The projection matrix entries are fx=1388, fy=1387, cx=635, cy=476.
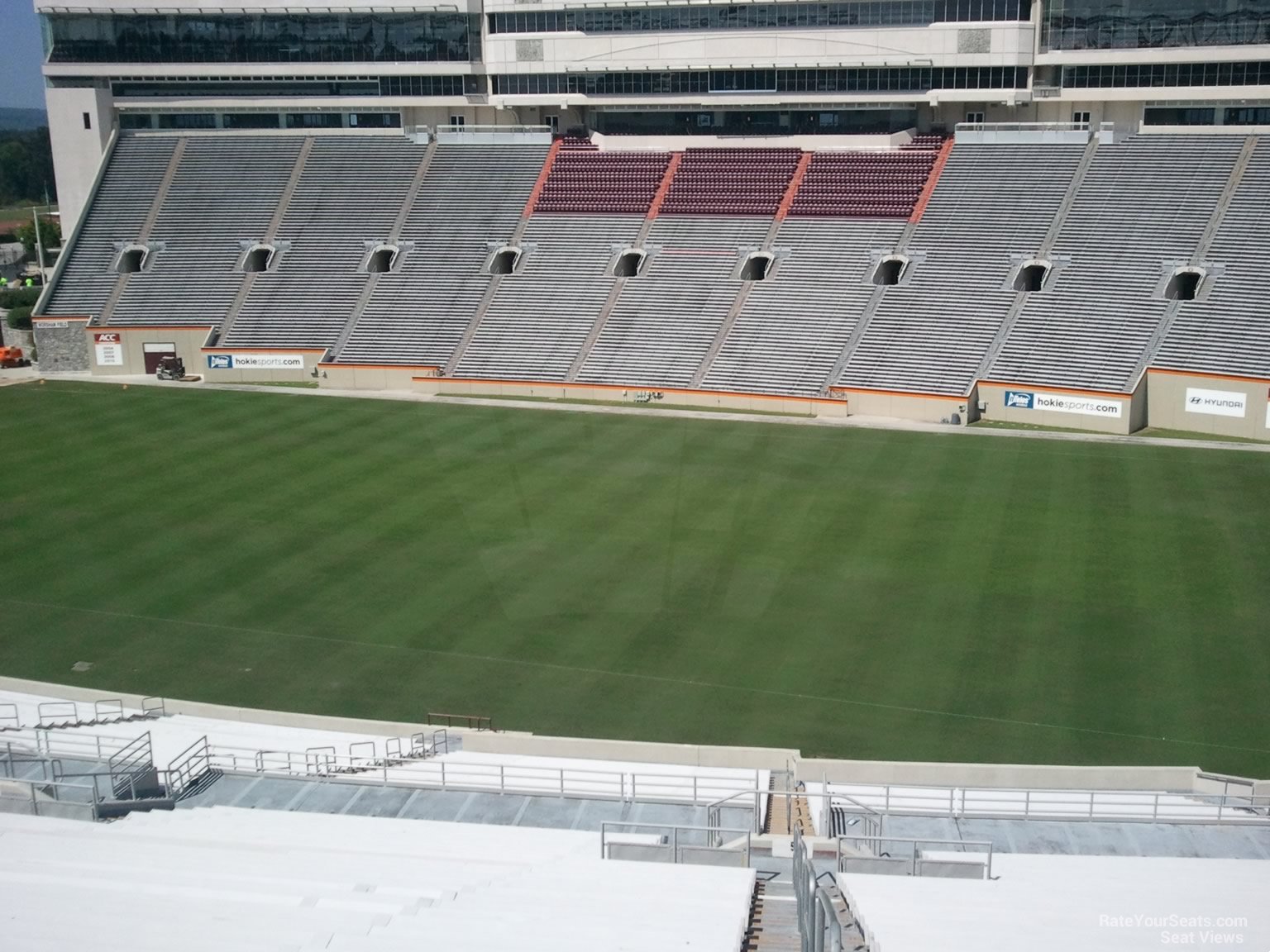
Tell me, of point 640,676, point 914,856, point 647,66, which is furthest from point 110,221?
point 914,856

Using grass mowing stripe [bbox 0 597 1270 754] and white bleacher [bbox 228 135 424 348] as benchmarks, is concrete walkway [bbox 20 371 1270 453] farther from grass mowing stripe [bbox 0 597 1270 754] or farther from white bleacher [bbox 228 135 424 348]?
grass mowing stripe [bbox 0 597 1270 754]

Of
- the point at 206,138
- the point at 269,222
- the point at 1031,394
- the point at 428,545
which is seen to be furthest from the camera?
the point at 206,138

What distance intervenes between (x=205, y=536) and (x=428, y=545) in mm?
5758

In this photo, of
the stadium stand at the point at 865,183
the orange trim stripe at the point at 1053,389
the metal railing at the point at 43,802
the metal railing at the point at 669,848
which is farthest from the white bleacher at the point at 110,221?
the metal railing at the point at 669,848

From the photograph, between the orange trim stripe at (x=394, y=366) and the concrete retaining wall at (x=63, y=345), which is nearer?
the orange trim stripe at (x=394, y=366)

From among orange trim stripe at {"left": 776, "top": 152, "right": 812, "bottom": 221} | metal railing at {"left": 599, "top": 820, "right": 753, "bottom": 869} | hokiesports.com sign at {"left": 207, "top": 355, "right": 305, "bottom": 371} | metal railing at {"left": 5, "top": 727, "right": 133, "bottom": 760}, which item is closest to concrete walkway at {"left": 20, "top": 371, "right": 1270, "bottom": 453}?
hokiesports.com sign at {"left": 207, "top": 355, "right": 305, "bottom": 371}

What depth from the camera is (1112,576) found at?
3027 centimetres

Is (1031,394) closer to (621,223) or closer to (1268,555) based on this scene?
(1268,555)

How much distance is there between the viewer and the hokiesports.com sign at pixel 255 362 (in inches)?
2144

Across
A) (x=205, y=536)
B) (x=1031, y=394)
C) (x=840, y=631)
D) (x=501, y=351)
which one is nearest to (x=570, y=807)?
(x=840, y=631)

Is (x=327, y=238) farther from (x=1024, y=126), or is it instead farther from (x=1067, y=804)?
(x=1067, y=804)

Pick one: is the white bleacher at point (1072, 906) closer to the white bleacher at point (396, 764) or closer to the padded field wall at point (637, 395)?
the white bleacher at point (396, 764)

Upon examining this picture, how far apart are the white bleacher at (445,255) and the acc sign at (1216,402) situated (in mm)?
26422

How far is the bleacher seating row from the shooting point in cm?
4656
